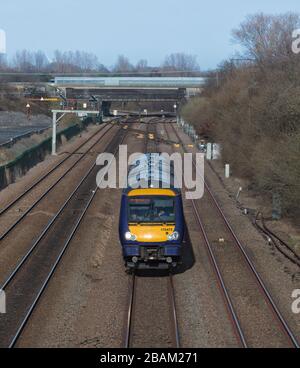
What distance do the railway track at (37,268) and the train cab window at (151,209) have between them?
253 centimetres

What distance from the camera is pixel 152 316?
503 inches

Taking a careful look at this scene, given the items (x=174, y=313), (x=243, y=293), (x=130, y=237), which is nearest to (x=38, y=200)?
(x=130, y=237)

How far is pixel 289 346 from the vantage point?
36.7 feet

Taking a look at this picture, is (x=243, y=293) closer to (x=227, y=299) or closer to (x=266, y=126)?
(x=227, y=299)

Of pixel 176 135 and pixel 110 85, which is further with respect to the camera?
pixel 110 85

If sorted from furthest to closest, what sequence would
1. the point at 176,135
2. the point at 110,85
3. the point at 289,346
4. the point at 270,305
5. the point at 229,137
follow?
the point at 110,85
the point at 176,135
the point at 229,137
the point at 270,305
the point at 289,346

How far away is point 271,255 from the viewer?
1762 centimetres

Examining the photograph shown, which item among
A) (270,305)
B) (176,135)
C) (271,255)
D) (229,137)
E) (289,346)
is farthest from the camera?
(176,135)

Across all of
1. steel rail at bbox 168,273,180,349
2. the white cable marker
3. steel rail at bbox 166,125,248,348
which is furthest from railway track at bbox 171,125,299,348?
the white cable marker

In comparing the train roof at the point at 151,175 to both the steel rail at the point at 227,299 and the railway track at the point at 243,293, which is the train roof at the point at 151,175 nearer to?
the steel rail at the point at 227,299

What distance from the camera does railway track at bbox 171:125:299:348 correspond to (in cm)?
1167

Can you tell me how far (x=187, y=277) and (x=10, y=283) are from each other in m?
4.20

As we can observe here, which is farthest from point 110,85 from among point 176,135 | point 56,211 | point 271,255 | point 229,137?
point 271,255
